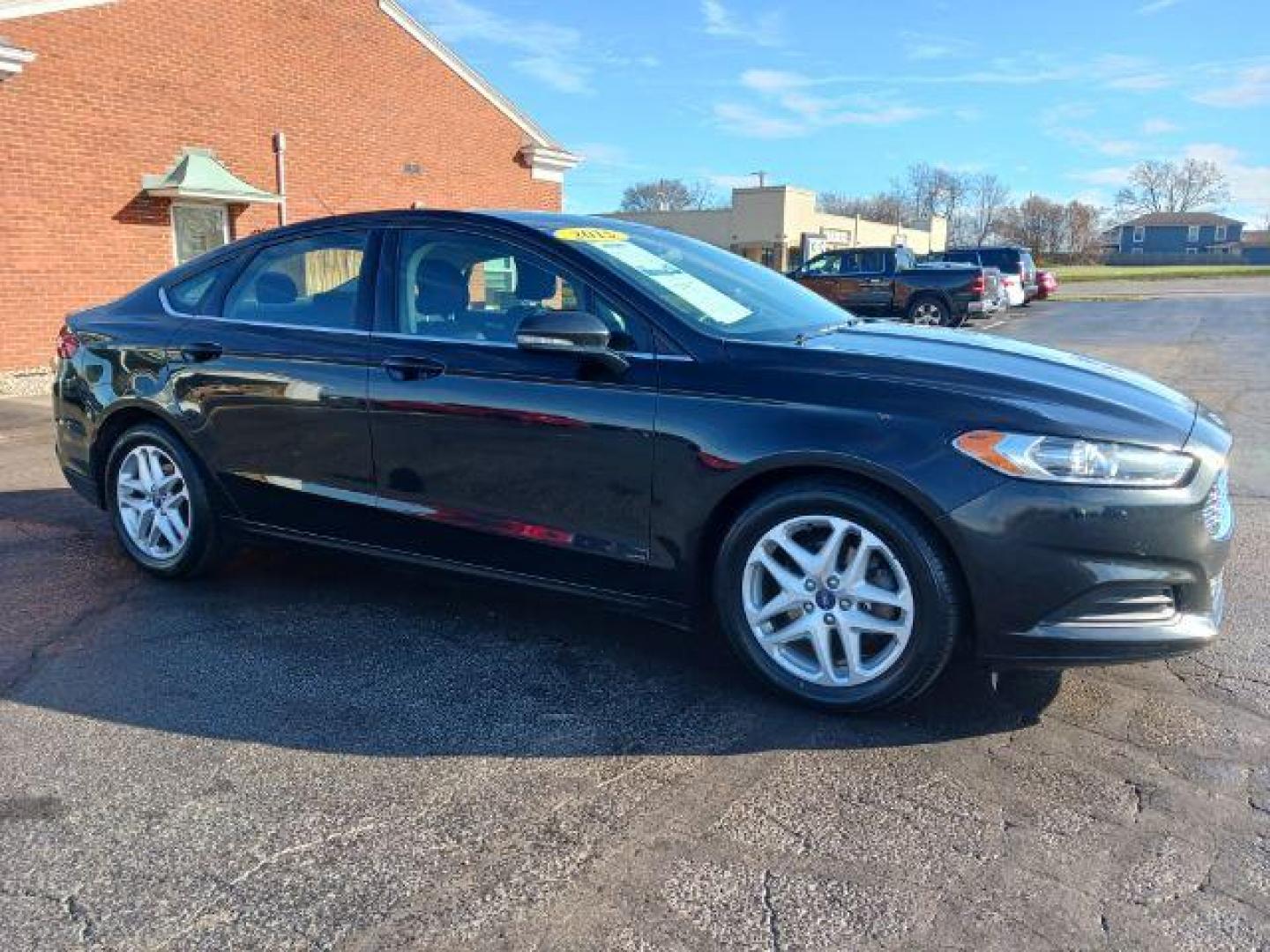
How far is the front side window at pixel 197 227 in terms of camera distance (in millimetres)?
14234

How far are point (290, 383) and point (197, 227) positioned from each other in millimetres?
11814

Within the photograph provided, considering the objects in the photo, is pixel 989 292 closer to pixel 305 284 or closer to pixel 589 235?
pixel 589 235

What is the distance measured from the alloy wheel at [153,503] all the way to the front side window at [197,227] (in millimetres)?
10444

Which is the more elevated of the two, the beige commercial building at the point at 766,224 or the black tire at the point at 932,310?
the beige commercial building at the point at 766,224

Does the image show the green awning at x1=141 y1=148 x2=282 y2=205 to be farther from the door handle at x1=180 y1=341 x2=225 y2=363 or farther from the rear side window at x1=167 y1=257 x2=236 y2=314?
the door handle at x1=180 y1=341 x2=225 y2=363

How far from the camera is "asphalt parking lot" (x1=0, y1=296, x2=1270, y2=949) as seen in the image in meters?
2.34

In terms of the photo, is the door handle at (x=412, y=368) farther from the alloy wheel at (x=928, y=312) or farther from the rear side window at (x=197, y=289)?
the alloy wheel at (x=928, y=312)

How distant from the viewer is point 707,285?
397cm

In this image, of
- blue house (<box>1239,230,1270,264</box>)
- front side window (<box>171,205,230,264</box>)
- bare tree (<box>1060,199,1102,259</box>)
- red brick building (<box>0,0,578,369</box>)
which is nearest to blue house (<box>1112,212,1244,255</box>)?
blue house (<box>1239,230,1270,264</box>)

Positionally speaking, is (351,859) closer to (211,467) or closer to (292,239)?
(211,467)

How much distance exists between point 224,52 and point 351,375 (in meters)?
12.6

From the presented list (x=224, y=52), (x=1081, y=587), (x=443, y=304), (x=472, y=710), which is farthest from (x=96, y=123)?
(x=1081, y=587)

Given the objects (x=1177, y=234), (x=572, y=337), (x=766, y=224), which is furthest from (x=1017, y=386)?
(x=1177, y=234)

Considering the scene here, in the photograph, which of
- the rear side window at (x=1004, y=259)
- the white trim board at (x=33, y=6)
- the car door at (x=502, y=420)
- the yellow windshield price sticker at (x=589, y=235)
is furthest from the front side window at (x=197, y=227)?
the rear side window at (x=1004, y=259)
